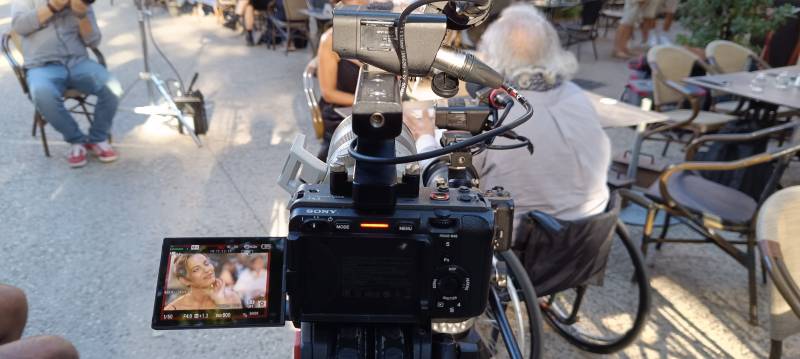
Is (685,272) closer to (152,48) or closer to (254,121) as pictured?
(254,121)

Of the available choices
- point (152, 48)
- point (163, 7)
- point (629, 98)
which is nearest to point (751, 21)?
point (629, 98)

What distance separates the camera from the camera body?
2.77 feet

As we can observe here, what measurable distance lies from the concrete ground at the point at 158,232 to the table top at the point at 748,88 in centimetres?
78

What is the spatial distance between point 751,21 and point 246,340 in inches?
231

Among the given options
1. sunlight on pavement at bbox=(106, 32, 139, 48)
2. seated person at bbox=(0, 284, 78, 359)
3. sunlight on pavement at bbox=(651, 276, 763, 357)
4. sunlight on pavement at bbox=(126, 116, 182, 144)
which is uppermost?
seated person at bbox=(0, 284, 78, 359)

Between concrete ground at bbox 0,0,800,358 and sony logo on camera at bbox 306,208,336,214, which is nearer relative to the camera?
sony logo on camera at bbox 306,208,336,214

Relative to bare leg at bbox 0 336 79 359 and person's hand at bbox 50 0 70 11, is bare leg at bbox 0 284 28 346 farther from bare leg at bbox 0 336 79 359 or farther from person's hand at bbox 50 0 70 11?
person's hand at bbox 50 0 70 11

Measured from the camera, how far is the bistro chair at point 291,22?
8117 millimetres

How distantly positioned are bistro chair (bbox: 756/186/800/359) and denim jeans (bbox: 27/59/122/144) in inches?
162

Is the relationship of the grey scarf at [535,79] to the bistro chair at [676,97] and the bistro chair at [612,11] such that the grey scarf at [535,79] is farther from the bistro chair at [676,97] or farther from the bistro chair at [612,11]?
the bistro chair at [612,11]

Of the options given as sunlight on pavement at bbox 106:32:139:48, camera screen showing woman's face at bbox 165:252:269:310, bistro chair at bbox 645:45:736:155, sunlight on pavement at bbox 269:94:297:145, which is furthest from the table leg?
sunlight on pavement at bbox 106:32:139:48

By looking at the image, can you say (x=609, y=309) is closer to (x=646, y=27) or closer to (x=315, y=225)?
(x=315, y=225)

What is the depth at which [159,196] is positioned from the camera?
3.69 metres

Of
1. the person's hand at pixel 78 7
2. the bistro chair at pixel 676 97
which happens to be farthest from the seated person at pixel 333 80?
the bistro chair at pixel 676 97
